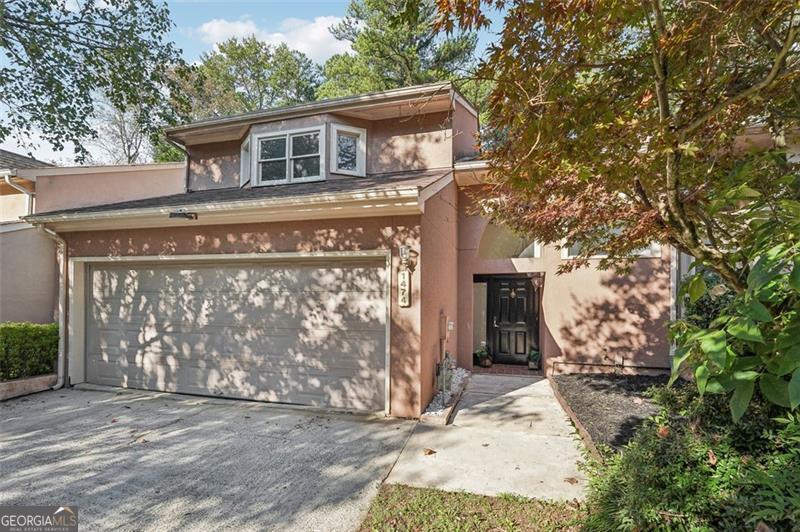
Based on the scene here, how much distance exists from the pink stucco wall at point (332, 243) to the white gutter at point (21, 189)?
3.12 meters

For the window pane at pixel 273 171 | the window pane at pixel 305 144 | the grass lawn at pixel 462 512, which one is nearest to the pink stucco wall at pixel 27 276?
the window pane at pixel 273 171

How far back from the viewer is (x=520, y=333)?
8.73m

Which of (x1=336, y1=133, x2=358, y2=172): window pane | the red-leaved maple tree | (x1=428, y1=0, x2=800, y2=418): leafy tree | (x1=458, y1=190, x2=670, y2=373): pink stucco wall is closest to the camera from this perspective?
(x1=428, y1=0, x2=800, y2=418): leafy tree

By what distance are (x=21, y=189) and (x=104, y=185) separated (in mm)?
1525

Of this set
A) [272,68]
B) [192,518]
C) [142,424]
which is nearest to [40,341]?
[142,424]

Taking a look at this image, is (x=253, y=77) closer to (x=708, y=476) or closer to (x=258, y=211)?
(x=258, y=211)

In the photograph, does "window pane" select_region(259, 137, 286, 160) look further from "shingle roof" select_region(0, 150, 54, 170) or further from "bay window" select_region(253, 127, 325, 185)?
"shingle roof" select_region(0, 150, 54, 170)

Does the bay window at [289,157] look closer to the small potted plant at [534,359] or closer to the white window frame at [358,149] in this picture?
the white window frame at [358,149]

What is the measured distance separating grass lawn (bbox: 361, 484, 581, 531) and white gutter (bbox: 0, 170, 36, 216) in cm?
1035

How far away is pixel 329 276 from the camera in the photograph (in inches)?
243

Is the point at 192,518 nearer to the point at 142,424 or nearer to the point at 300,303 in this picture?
the point at 142,424

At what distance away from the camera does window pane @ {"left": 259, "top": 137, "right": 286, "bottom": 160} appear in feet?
28.3

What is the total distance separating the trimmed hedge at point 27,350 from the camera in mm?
6738

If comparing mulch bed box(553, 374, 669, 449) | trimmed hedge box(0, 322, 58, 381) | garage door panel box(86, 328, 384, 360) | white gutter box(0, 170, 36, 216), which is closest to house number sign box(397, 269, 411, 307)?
garage door panel box(86, 328, 384, 360)
